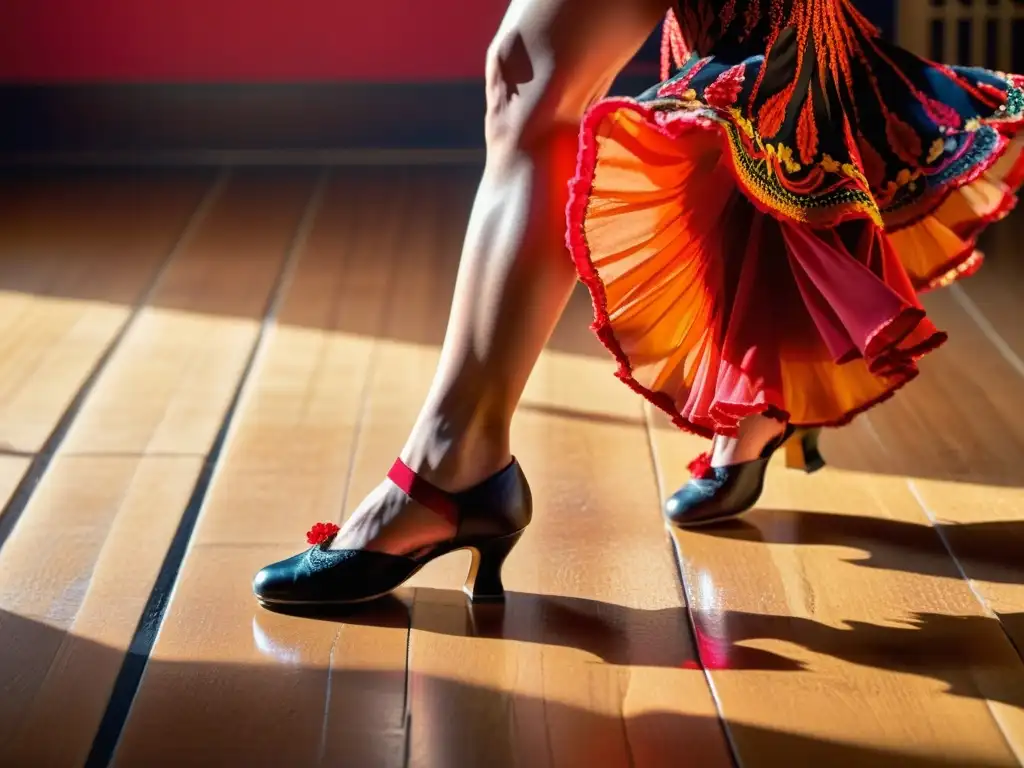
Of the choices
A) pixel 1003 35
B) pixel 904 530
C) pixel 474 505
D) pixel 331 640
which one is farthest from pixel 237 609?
pixel 1003 35

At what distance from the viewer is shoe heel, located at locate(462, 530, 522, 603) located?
1320 mm

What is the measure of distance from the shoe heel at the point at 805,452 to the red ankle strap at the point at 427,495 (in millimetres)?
455

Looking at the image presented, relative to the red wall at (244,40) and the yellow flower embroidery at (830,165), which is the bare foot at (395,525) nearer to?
the yellow flower embroidery at (830,165)

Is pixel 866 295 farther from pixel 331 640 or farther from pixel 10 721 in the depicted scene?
pixel 10 721

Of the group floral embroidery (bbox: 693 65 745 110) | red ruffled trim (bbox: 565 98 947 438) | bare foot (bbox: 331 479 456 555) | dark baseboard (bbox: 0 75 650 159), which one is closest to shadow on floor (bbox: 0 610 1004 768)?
bare foot (bbox: 331 479 456 555)

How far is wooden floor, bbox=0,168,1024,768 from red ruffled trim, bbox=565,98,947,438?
17 cm

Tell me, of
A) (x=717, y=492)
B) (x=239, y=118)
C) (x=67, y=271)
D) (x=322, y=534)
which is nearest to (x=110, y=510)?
(x=322, y=534)

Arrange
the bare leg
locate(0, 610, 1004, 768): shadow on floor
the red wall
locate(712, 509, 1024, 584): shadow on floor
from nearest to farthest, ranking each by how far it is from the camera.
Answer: locate(0, 610, 1004, 768): shadow on floor
the bare leg
locate(712, 509, 1024, 584): shadow on floor
the red wall

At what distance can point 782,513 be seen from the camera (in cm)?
154

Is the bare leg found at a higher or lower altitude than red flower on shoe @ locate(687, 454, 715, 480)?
higher

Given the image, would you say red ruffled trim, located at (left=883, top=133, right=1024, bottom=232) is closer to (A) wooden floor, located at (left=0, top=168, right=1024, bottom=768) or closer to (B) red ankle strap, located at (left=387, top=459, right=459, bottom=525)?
(A) wooden floor, located at (left=0, top=168, right=1024, bottom=768)

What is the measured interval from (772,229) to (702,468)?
0.89ft

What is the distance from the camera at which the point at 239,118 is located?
341 cm

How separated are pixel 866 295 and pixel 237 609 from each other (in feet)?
2.13
